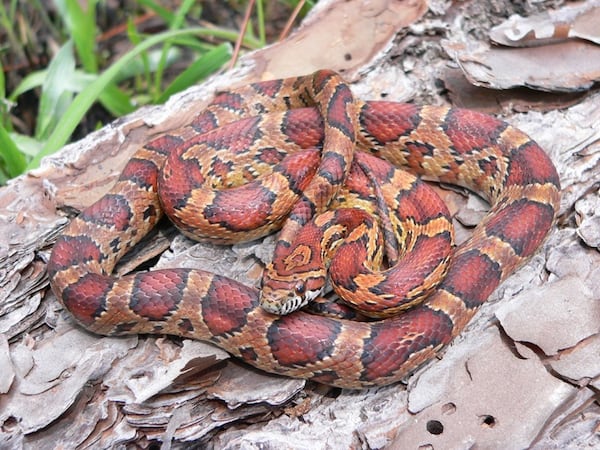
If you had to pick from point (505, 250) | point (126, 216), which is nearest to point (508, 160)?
point (505, 250)

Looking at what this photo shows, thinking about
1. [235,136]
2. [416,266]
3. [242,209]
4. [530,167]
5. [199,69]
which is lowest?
[530,167]

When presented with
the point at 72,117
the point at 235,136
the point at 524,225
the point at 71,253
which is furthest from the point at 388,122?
the point at 72,117

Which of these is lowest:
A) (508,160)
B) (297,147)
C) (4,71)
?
(508,160)

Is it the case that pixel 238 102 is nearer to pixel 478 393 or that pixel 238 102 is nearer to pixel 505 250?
pixel 505 250

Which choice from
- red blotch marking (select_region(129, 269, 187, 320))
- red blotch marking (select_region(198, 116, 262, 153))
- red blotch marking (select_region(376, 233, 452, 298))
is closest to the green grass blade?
red blotch marking (select_region(198, 116, 262, 153))

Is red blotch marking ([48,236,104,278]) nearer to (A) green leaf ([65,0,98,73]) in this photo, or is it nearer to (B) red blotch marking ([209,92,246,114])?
(B) red blotch marking ([209,92,246,114])

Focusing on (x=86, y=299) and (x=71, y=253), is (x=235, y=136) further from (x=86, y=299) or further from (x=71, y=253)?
(x=86, y=299)
